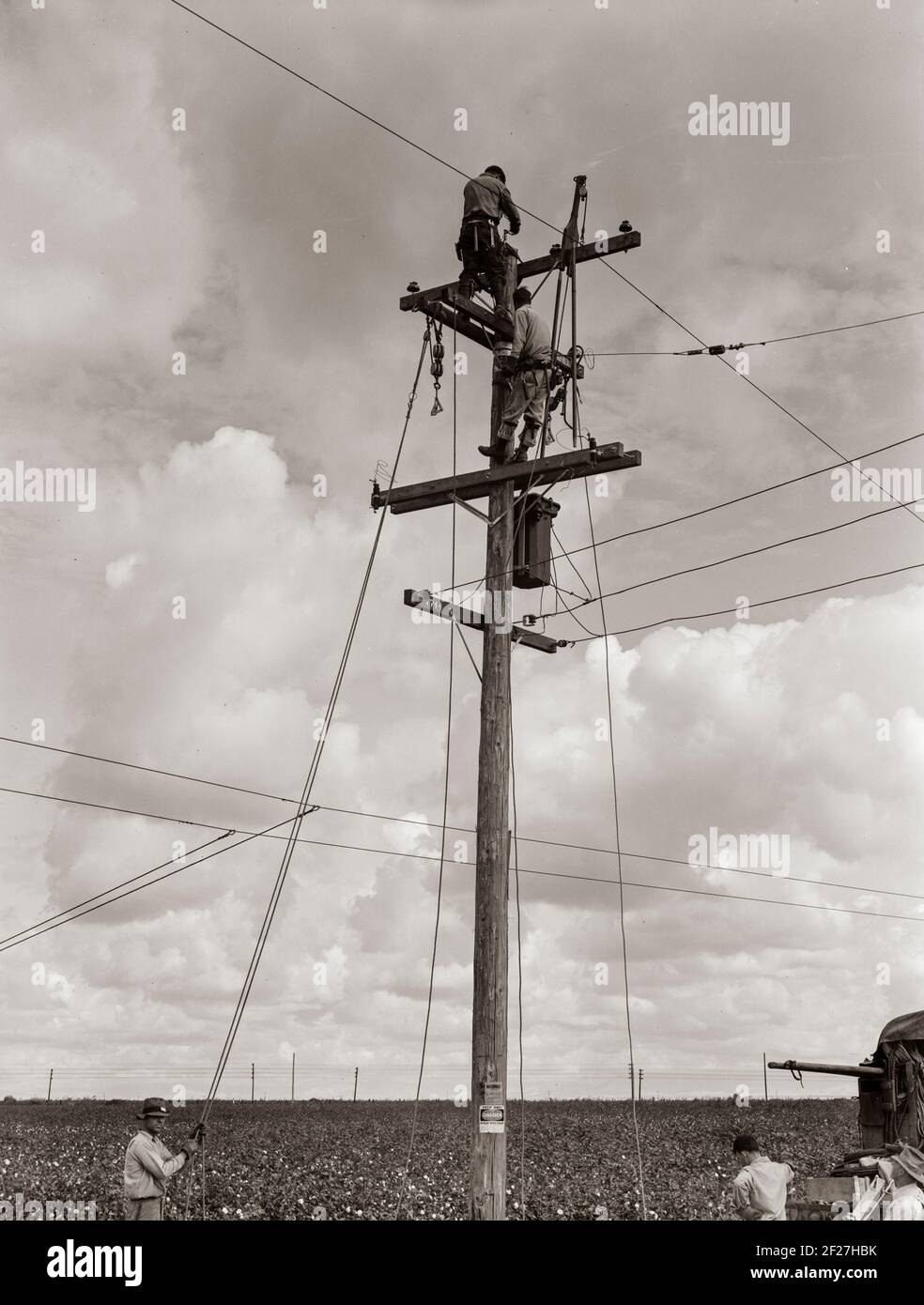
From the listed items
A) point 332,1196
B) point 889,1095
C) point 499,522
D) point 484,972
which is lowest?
point 332,1196

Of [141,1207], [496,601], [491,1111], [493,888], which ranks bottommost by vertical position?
[141,1207]

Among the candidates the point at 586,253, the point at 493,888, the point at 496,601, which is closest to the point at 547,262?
the point at 586,253

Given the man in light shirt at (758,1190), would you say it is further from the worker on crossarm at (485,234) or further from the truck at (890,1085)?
the worker on crossarm at (485,234)

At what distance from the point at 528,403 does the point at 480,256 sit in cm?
159

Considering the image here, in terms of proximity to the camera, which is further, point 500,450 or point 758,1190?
point 500,450

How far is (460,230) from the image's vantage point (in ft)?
43.6

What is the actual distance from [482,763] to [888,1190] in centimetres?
468

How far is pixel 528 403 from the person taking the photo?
42.5 ft

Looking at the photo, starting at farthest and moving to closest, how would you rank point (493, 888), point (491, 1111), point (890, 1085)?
1. point (890, 1085)
2. point (493, 888)
3. point (491, 1111)

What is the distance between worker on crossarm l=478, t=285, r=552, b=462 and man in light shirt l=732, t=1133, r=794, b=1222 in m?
6.51

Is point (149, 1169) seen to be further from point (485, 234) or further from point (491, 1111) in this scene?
point (485, 234)

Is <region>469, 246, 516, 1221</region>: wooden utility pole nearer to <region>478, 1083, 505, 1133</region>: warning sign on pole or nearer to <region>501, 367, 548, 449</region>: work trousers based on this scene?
<region>478, 1083, 505, 1133</region>: warning sign on pole
